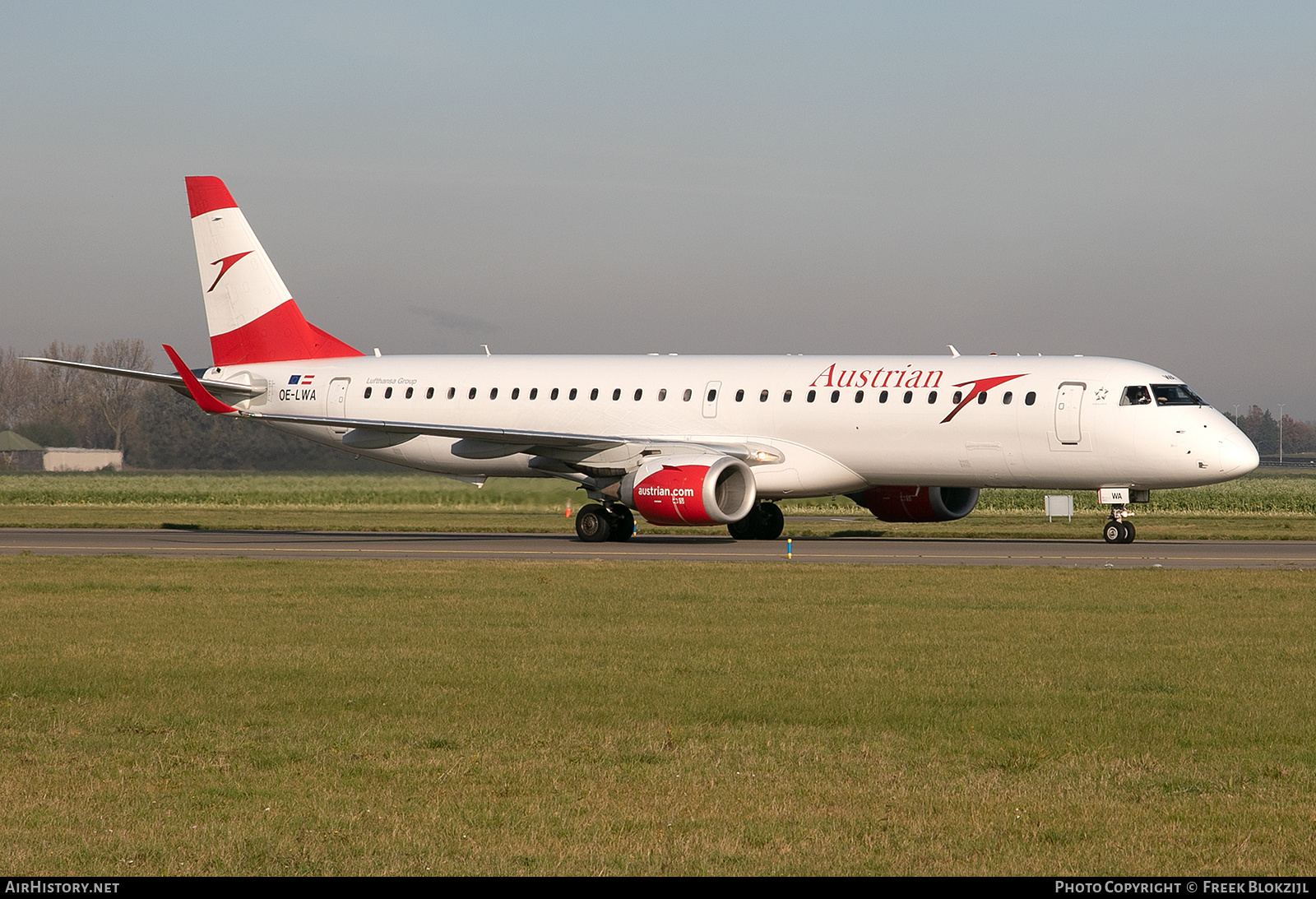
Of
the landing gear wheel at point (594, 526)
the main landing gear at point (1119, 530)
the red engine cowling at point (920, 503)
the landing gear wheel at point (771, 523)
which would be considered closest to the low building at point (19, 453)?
the landing gear wheel at point (594, 526)

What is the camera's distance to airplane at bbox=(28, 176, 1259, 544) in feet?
94.4

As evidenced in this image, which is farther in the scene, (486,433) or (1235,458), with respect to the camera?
(486,433)

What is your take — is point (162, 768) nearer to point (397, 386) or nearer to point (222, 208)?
point (397, 386)

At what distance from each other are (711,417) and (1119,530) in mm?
9011

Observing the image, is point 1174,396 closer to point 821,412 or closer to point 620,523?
point 821,412

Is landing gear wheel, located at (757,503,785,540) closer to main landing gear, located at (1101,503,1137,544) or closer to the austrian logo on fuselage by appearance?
the austrian logo on fuselage

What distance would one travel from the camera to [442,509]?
183 ft

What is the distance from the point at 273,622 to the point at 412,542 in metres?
16.2

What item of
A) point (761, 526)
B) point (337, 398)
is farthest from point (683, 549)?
point (337, 398)

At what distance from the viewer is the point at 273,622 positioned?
15648mm

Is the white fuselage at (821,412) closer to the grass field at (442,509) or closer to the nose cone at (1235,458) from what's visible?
the nose cone at (1235,458)

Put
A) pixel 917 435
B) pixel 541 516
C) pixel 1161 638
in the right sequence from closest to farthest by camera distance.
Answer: pixel 1161 638 → pixel 917 435 → pixel 541 516

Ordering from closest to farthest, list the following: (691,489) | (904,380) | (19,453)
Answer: (691,489) → (904,380) → (19,453)
